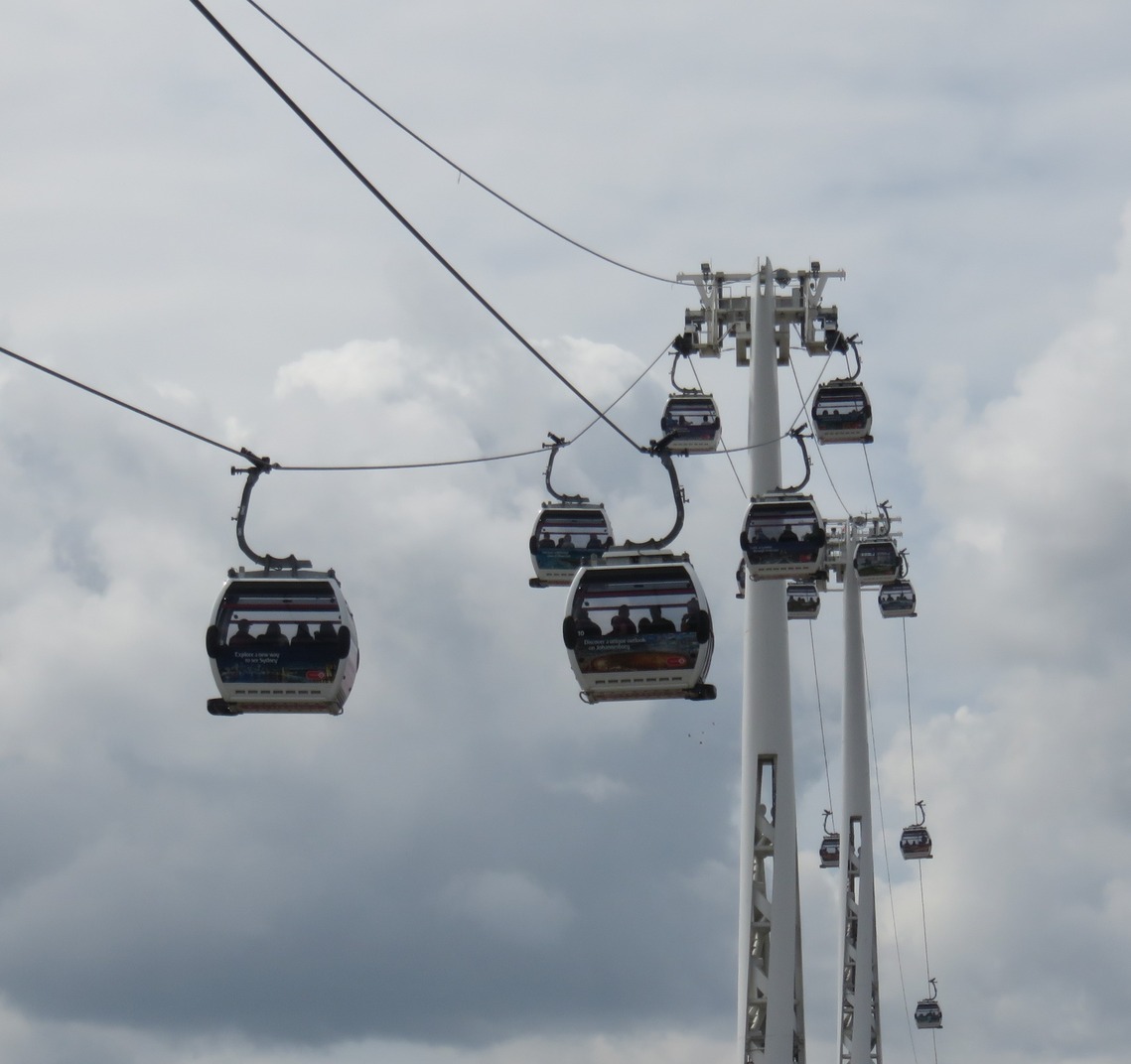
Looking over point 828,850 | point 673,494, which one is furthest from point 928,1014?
point 673,494

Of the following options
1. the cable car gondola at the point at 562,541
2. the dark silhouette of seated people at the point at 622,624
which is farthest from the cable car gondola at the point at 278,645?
the cable car gondola at the point at 562,541

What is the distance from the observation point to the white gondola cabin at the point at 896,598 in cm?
5303

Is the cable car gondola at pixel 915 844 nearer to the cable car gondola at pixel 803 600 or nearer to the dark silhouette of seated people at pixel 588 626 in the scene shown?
the cable car gondola at pixel 803 600

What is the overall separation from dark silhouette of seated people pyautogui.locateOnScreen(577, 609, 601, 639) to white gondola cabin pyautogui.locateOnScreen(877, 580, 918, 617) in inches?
1424

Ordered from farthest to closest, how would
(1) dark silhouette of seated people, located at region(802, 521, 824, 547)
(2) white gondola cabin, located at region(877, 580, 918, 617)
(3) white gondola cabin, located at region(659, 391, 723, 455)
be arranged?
(2) white gondola cabin, located at region(877, 580, 918, 617) < (3) white gondola cabin, located at region(659, 391, 723, 455) < (1) dark silhouette of seated people, located at region(802, 521, 824, 547)

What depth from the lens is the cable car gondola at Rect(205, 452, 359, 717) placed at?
17188mm

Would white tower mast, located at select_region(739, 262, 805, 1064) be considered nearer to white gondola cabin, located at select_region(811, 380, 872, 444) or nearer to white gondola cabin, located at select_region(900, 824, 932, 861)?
white gondola cabin, located at select_region(811, 380, 872, 444)

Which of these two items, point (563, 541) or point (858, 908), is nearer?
point (563, 541)

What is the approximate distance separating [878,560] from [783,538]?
77.3ft

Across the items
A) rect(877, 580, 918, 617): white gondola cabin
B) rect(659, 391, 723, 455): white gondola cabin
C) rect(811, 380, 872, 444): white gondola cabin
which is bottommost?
rect(659, 391, 723, 455): white gondola cabin

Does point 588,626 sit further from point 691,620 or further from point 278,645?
point 278,645

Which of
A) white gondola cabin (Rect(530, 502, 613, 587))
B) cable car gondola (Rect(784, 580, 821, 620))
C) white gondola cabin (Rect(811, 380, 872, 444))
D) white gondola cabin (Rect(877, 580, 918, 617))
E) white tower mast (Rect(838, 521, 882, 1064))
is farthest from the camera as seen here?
white gondola cabin (Rect(877, 580, 918, 617))

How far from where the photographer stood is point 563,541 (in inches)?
1085

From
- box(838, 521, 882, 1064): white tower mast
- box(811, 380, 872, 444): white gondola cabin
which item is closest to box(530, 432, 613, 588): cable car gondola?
box(811, 380, 872, 444): white gondola cabin
